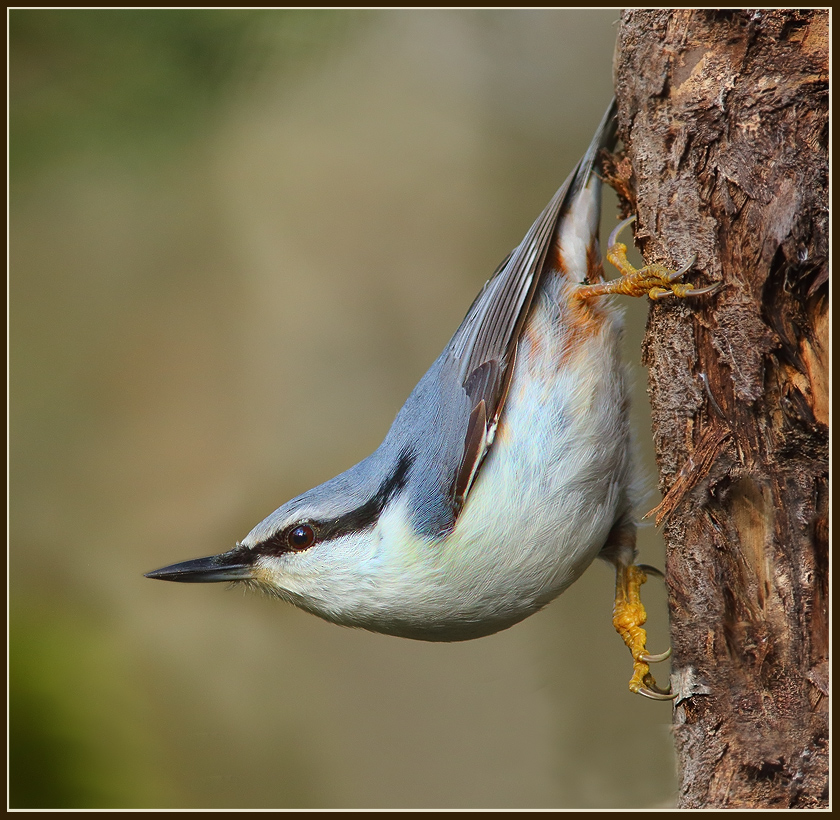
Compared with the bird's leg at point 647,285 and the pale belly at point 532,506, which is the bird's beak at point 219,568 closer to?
the pale belly at point 532,506

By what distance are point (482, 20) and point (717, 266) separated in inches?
98.7

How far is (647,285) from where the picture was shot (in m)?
1.81

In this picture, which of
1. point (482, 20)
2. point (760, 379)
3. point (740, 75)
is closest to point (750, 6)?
point (740, 75)

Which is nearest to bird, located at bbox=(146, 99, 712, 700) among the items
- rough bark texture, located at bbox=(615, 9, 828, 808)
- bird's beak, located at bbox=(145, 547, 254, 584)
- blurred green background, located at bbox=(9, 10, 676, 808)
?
bird's beak, located at bbox=(145, 547, 254, 584)

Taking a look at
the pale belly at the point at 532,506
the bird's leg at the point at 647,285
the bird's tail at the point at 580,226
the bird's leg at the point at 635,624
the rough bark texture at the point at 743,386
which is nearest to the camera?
the rough bark texture at the point at 743,386

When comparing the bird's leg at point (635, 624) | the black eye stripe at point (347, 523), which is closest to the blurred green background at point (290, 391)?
the bird's leg at point (635, 624)

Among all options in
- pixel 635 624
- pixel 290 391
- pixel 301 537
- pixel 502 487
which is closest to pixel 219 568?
pixel 301 537

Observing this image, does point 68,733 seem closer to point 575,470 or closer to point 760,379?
point 575,470

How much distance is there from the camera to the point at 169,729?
3303 millimetres

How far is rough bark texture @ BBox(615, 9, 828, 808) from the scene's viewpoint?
5.03 ft

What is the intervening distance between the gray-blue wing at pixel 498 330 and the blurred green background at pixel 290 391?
1.04 metres

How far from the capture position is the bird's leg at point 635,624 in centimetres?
207

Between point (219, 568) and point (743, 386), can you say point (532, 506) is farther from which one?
point (219, 568)

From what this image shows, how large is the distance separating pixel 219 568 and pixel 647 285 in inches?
55.3
